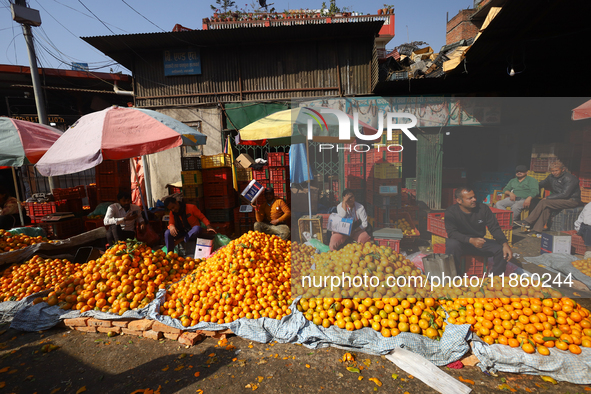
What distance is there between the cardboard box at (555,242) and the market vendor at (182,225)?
5.75m

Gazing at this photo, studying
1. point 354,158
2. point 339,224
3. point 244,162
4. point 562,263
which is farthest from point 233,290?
point 244,162

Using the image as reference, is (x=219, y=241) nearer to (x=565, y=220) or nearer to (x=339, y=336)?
(x=339, y=336)

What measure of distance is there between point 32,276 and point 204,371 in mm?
3888

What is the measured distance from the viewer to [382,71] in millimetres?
10000

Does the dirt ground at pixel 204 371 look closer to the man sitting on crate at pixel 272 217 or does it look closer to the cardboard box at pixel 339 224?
the cardboard box at pixel 339 224

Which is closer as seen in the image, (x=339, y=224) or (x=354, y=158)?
(x=354, y=158)

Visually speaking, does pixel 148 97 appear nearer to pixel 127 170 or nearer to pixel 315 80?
pixel 127 170

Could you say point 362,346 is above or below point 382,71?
below

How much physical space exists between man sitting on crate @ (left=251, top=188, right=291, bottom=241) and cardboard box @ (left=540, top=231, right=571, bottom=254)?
14.7 ft

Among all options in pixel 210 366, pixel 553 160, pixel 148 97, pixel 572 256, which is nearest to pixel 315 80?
pixel 148 97

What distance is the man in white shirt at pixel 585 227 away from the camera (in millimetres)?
3859

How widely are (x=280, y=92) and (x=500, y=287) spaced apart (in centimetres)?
931

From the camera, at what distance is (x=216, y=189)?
7246 millimetres

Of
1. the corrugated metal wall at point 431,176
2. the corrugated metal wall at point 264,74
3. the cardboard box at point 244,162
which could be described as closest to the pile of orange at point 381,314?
the corrugated metal wall at point 431,176
